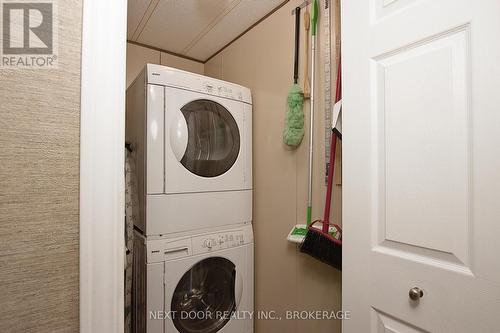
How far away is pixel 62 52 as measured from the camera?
18.4 inches

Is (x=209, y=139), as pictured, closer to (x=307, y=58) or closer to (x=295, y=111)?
(x=295, y=111)

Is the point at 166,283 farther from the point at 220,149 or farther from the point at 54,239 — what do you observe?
the point at 54,239

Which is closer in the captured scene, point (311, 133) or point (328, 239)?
point (328, 239)

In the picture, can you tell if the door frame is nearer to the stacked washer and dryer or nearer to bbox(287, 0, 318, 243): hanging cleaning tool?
the stacked washer and dryer

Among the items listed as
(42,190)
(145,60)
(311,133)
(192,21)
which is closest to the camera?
(42,190)

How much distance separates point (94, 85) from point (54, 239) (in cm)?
30

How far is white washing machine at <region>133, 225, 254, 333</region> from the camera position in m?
1.24

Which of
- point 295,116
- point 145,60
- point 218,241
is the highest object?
point 145,60

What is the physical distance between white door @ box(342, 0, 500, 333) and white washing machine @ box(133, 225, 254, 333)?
30.0 inches

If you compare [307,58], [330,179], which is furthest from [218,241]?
[307,58]

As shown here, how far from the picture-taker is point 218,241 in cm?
144

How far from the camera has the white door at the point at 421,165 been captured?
1.96 ft

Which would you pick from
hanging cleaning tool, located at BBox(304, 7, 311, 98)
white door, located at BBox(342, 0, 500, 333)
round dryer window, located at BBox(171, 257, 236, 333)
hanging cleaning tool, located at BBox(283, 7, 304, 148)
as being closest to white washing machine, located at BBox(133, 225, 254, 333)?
A: round dryer window, located at BBox(171, 257, 236, 333)

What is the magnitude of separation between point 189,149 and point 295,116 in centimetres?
60
